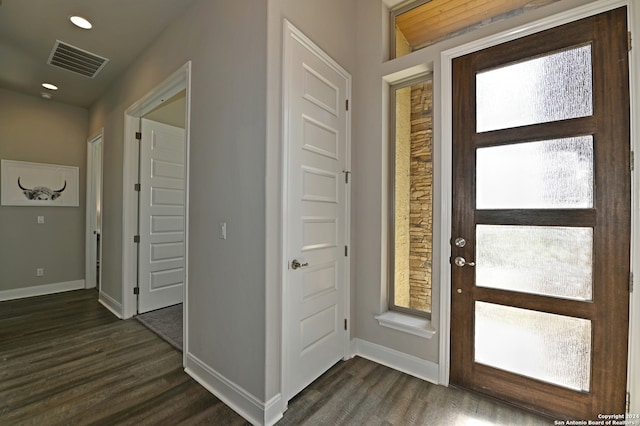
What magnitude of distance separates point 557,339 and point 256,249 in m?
1.97

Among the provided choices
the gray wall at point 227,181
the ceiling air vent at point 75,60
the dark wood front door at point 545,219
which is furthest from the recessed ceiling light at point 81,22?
the dark wood front door at point 545,219

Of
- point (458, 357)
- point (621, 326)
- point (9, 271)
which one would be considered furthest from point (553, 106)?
point (9, 271)

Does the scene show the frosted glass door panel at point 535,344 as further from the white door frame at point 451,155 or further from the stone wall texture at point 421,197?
the stone wall texture at point 421,197

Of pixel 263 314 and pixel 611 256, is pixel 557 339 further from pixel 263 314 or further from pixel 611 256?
pixel 263 314

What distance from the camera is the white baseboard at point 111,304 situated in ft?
11.1

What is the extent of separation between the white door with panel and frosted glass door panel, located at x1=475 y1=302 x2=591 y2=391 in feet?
3.57

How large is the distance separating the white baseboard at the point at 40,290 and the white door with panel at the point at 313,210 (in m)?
4.72

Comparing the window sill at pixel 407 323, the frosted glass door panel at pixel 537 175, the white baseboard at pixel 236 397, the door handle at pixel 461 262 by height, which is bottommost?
the white baseboard at pixel 236 397

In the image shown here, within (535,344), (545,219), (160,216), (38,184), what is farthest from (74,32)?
(535,344)

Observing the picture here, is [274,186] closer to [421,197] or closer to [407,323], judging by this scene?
[421,197]

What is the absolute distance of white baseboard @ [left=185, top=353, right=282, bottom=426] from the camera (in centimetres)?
165

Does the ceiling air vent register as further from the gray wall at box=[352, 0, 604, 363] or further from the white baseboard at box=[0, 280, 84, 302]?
the white baseboard at box=[0, 280, 84, 302]

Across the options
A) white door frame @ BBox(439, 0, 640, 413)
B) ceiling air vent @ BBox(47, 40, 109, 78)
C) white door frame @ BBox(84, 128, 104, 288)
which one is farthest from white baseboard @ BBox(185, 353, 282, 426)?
white door frame @ BBox(84, 128, 104, 288)

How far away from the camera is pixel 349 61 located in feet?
8.05
